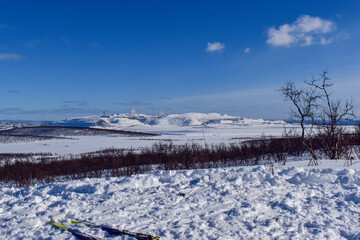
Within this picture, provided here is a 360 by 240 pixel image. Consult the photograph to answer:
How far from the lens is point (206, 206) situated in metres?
5.20

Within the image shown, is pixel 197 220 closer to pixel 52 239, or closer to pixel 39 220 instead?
pixel 52 239

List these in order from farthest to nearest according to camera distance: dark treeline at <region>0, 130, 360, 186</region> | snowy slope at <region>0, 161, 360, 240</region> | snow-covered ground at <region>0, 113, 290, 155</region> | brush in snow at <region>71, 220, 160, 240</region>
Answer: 1. snow-covered ground at <region>0, 113, 290, 155</region>
2. dark treeline at <region>0, 130, 360, 186</region>
3. snowy slope at <region>0, 161, 360, 240</region>
4. brush in snow at <region>71, 220, 160, 240</region>

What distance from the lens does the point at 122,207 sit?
17.3 feet

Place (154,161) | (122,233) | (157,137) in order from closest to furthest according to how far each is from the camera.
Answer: (122,233) < (154,161) < (157,137)

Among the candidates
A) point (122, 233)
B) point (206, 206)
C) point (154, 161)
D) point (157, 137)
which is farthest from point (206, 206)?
point (157, 137)

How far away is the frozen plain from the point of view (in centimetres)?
425

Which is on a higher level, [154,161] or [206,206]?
[206,206]

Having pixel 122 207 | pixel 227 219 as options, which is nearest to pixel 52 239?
pixel 122 207

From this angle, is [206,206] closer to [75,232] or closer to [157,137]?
[75,232]

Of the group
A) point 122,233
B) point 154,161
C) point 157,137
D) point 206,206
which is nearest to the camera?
point 122,233

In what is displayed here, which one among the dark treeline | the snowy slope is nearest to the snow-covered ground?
the dark treeline

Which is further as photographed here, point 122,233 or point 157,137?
point 157,137

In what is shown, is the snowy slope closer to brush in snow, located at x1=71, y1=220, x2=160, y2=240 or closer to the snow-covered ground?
brush in snow, located at x1=71, y1=220, x2=160, y2=240

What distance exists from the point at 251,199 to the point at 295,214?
34.6 inches
